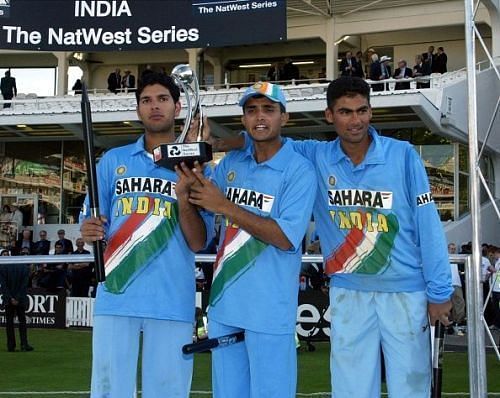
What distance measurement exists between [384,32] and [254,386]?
26.8m

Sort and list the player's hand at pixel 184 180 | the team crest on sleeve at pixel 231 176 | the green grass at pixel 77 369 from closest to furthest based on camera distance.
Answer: the player's hand at pixel 184 180, the team crest on sleeve at pixel 231 176, the green grass at pixel 77 369

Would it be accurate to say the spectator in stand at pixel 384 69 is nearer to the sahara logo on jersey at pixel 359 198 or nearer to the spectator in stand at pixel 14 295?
the spectator in stand at pixel 14 295

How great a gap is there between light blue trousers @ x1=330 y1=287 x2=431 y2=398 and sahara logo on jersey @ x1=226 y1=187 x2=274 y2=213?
639mm

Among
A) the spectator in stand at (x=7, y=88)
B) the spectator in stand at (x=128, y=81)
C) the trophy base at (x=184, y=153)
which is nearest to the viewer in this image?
the trophy base at (x=184, y=153)

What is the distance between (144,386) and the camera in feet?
12.7

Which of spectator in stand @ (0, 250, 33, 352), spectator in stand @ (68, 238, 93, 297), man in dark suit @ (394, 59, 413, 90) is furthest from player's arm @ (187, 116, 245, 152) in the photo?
man in dark suit @ (394, 59, 413, 90)

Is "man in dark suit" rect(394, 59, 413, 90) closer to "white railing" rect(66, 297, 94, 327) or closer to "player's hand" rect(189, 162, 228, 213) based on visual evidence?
"white railing" rect(66, 297, 94, 327)

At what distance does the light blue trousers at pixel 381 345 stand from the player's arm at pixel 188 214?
79 centimetres

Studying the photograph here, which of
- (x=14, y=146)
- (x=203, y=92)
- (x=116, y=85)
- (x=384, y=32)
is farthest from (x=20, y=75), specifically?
(x=384, y=32)

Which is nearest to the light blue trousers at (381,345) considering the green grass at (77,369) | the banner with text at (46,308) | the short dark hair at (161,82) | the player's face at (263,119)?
the player's face at (263,119)

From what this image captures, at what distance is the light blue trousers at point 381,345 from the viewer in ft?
12.6

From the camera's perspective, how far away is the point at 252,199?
12.4ft

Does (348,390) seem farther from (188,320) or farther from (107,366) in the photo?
(107,366)

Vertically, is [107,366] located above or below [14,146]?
below
